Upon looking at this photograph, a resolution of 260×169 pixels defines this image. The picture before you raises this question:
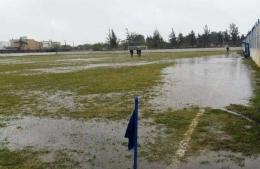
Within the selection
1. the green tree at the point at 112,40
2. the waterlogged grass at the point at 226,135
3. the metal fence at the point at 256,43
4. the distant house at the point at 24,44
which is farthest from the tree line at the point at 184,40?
the waterlogged grass at the point at 226,135

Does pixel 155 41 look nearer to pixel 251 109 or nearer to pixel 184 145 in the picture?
pixel 251 109

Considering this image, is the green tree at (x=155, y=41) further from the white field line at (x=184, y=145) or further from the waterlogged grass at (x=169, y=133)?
the white field line at (x=184, y=145)

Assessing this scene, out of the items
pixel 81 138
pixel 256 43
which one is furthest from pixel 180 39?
pixel 81 138

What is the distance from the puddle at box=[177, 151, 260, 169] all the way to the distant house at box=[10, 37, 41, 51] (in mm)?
148837

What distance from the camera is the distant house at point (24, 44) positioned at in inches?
6037

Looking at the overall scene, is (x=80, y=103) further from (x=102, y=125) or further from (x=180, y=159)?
(x=180, y=159)

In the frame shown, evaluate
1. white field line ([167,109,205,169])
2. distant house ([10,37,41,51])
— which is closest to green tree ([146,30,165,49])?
distant house ([10,37,41,51])

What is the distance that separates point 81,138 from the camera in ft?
27.1

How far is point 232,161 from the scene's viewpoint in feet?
21.0

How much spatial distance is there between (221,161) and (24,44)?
158m

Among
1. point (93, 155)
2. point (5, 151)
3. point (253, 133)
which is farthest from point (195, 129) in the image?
point (5, 151)

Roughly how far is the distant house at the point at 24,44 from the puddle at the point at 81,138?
145 metres

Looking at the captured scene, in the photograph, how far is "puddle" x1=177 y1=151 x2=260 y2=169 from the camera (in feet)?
20.3

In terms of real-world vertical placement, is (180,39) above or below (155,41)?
above
